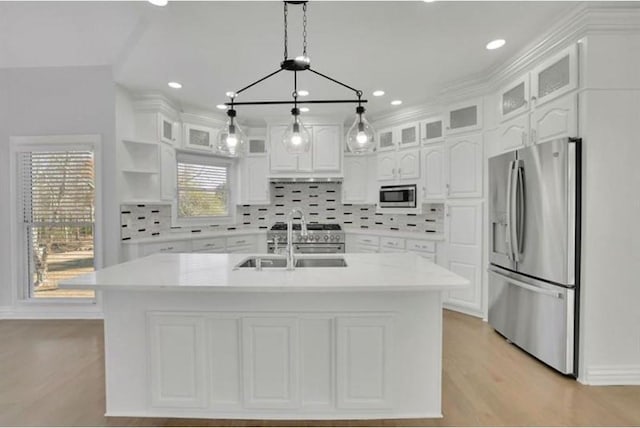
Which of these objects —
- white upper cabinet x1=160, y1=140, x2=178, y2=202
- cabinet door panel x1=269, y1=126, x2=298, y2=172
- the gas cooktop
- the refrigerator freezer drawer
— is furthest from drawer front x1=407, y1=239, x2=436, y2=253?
white upper cabinet x1=160, y1=140, x2=178, y2=202

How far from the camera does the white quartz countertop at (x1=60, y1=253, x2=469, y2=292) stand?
1.65 meters

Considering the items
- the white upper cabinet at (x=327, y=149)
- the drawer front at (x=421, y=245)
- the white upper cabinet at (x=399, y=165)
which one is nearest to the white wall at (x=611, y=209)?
the drawer front at (x=421, y=245)

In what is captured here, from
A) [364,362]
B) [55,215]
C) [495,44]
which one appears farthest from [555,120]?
[55,215]

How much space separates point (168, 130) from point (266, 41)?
217 cm

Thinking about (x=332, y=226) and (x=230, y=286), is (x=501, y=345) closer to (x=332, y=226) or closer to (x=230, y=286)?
(x=230, y=286)

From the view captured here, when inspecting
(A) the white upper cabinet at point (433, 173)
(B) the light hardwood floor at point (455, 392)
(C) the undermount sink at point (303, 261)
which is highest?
(A) the white upper cabinet at point (433, 173)

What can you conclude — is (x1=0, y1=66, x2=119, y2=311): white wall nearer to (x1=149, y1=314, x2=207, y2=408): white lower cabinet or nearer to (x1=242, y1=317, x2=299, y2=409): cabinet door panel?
(x1=149, y1=314, x2=207, y2=408): white lower cabinet

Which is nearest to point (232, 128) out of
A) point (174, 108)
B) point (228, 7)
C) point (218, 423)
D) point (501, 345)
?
point (228, 7)

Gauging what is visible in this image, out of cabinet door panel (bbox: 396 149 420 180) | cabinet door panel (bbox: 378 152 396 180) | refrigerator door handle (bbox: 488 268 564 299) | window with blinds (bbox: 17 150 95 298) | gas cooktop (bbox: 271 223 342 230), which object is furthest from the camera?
gas cooktop (bbox: 271 223 342 230)

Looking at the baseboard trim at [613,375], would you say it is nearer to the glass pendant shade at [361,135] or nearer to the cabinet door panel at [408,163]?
the glass pendant shade at [361,135]

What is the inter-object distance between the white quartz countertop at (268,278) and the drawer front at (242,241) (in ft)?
8.16

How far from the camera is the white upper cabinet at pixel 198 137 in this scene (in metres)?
4.39

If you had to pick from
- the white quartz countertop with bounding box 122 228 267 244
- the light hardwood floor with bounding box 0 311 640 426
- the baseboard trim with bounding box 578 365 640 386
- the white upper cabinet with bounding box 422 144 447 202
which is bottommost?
the light hardwood floor with bounding box 0 311 640 426

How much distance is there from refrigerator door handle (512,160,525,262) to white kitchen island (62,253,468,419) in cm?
122
